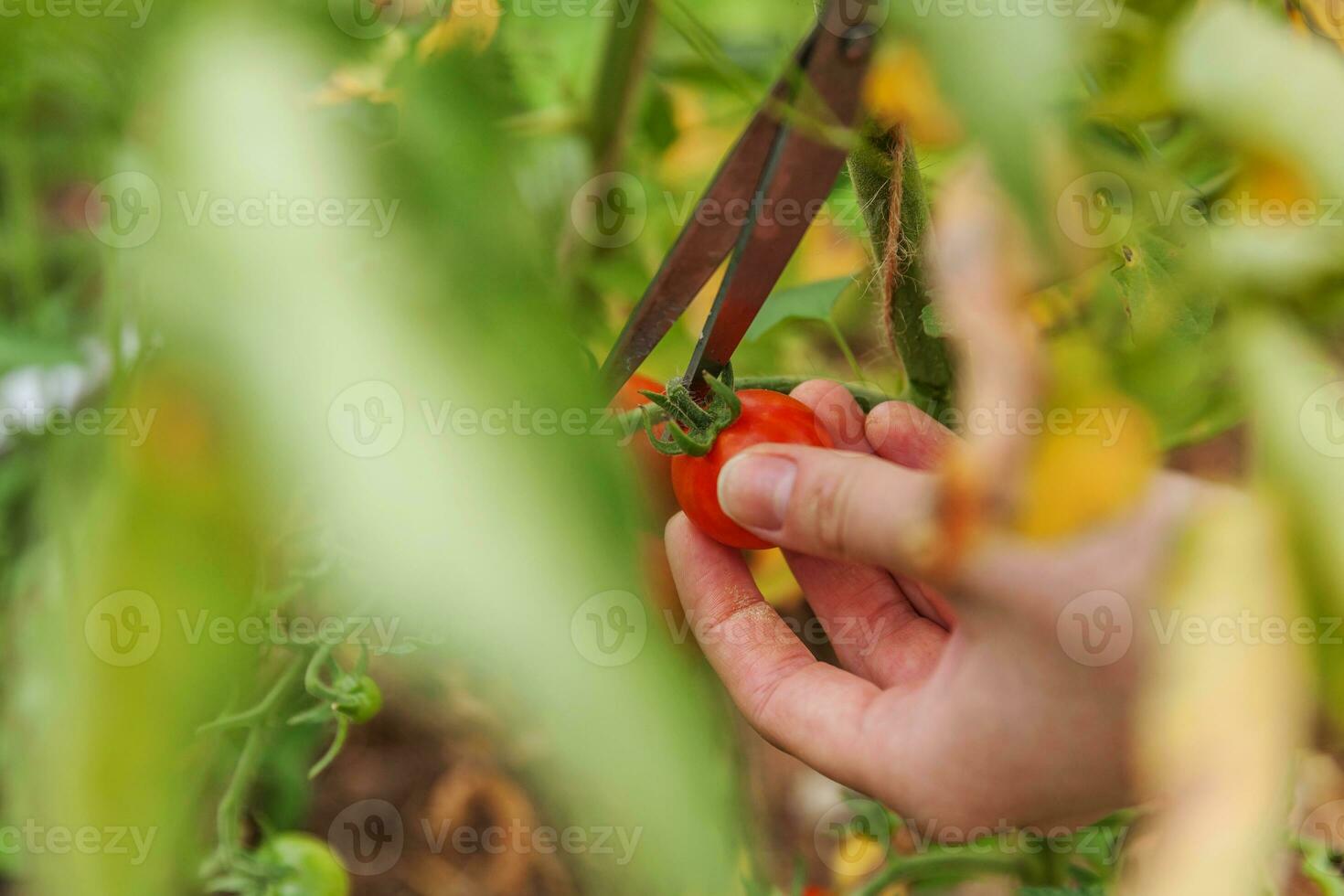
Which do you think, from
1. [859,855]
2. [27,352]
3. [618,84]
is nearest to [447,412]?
[618,84]

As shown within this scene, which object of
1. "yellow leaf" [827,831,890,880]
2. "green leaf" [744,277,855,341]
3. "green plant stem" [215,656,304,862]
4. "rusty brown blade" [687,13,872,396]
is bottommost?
"yellow leaf" [827,831,890,880]

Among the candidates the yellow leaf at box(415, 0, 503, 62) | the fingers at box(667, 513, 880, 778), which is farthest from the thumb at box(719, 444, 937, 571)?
the yellow leaf at box(415, 0, 503, 62)

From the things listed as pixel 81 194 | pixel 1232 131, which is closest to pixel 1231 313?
pixel 1232 131

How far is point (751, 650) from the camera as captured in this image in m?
0.64

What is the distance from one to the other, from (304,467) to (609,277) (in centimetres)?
80

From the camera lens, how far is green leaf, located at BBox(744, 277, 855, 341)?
666mm

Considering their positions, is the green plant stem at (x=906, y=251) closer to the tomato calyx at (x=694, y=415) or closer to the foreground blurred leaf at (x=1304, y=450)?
the tomato calyx at (x=694, y=415)

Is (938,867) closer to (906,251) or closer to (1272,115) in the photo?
(906,251)

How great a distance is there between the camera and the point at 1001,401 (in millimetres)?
229

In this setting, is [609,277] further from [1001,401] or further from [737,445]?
[1001,401]

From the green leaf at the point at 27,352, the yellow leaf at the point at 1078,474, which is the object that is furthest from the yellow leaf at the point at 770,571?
the green leaf at the point at 27,352

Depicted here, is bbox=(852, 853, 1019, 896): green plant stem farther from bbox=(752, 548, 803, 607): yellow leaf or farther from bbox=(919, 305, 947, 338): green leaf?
bbox=(919, 305, 947, 338): green leaf

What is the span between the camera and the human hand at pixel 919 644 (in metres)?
0.41

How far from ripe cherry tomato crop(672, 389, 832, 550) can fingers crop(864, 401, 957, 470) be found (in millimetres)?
54
